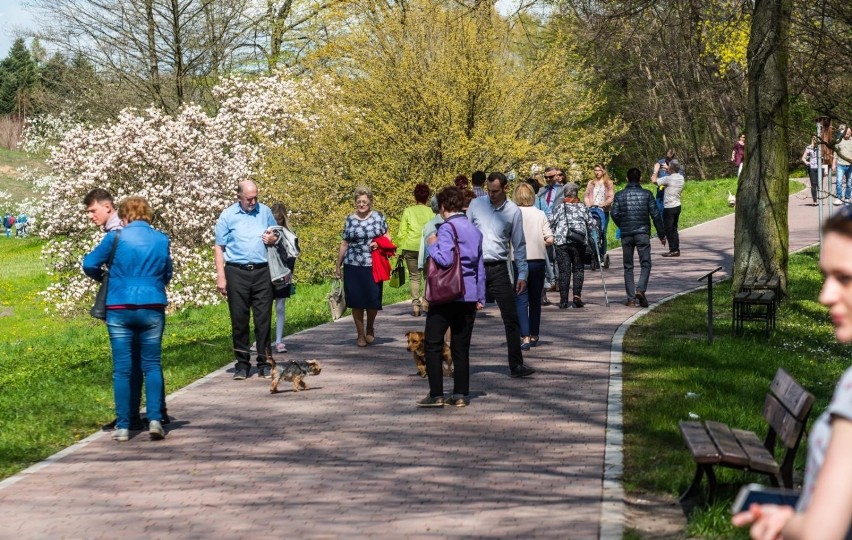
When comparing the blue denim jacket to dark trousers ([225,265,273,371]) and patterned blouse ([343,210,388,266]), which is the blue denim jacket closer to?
dark trousers ([225,265,273,371])

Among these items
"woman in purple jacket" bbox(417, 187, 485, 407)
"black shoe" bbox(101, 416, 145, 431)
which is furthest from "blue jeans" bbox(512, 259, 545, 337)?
"black shoe" bbox(101, 416, 145, 431)

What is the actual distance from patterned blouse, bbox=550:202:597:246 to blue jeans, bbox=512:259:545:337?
384 cm

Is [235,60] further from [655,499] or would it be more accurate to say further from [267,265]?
[655,499]

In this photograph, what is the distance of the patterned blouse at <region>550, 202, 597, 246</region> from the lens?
17.5 m

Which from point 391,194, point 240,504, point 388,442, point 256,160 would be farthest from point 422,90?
point 240,504

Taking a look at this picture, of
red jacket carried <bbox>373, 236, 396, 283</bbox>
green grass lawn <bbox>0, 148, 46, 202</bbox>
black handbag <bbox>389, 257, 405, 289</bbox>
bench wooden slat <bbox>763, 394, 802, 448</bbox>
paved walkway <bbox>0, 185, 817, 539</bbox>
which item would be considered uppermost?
green grass lawn <bbox>0, 148, 46, 202</bbox>

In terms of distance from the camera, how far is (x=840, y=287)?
2.65m

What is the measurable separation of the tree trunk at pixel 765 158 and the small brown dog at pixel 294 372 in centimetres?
772

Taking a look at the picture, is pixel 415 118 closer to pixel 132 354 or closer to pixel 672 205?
pixel 672 205

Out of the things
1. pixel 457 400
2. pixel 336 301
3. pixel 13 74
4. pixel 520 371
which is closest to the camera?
pixel 457 400

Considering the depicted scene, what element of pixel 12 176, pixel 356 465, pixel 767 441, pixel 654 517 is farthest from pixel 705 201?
pixel 12 176

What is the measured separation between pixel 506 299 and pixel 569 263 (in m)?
6.05

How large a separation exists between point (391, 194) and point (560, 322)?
8.82 metres

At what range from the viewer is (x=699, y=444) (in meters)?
6.72
